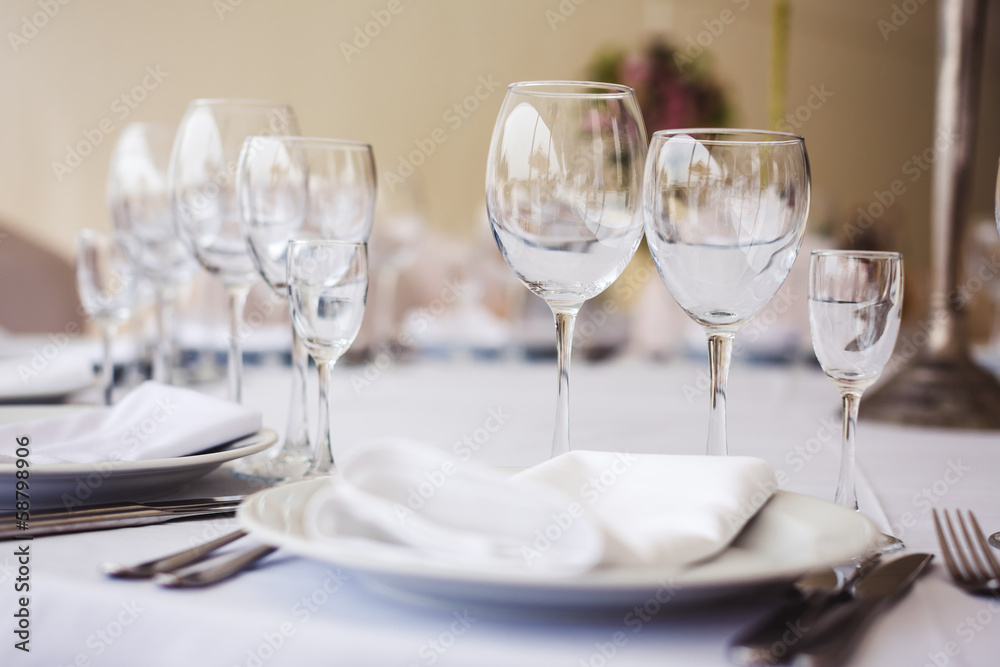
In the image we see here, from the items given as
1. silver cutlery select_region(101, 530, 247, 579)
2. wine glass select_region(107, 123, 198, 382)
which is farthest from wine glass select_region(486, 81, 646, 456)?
wine glass select_region(107, 123, 198, 382)

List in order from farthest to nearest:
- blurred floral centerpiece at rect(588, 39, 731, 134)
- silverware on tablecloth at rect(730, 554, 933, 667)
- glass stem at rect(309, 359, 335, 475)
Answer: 1. blurred floral centerpiece at rect(588, 39, 731, 134)
2. glass stem at rect(309, 359, 335, 475)
3. silverware on tablecloth at rect(730, 554, 933, 667)

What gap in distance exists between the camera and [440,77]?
448 centimetres

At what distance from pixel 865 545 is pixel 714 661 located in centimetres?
10

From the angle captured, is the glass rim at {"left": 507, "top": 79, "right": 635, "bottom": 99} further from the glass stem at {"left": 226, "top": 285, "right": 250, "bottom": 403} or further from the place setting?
the glass stem at {"left": 226, "top": 285, "right": 250, "bottom": 403}

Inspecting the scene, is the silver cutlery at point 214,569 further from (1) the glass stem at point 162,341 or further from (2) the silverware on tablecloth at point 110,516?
(1) the glass stem at point 162,341

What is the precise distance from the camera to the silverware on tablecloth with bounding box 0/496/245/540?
0.52 meters

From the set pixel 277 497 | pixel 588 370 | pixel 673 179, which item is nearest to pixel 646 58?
pixel 588 370

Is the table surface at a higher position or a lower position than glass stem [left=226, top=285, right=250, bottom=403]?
lower

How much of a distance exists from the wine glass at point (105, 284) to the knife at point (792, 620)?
2.81 ft

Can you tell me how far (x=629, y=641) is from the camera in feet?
1.24

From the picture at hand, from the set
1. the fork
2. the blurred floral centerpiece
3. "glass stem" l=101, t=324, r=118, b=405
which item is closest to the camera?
the fork

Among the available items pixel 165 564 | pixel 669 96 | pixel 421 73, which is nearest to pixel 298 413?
pixel 165 564

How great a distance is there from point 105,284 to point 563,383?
0.68m

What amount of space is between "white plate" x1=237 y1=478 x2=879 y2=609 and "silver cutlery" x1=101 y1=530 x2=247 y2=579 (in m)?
0.05
